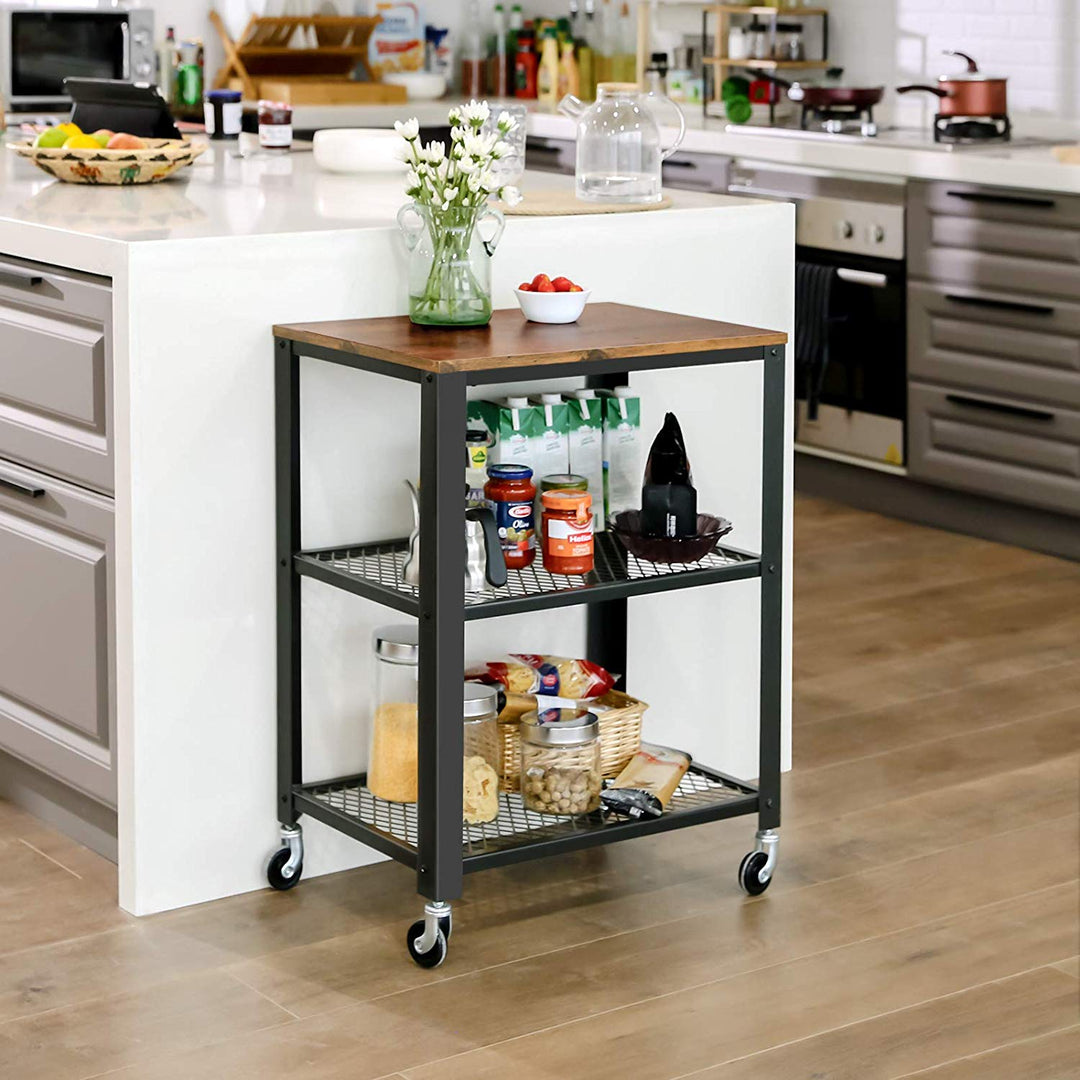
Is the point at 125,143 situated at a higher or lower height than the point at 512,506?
higher

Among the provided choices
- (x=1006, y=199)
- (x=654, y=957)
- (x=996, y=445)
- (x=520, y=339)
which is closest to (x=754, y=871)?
(x=654, y=957)

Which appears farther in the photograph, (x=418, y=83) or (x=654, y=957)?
(x=418, y=83)

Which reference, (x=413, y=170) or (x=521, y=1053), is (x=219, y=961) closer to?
(x=521, y=1053)

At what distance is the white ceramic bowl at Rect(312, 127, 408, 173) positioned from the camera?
Answer: 12.0ft

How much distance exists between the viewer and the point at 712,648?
3.30 meters

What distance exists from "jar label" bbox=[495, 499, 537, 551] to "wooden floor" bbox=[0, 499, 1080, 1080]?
1.85 ft

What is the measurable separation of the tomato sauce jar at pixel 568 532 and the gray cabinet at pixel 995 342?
2.40 metres

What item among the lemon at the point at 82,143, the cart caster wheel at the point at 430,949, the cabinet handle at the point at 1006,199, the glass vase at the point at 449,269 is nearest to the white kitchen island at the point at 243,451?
the glass vase at the point at 449,269

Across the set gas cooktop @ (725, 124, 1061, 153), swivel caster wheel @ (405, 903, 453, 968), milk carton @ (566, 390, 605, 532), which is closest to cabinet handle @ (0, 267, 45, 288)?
milk carton @ (566, 390, 605, 532)

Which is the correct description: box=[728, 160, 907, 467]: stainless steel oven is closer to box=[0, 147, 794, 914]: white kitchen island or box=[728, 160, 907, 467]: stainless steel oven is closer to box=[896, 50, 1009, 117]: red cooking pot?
box=[896, 50, 1009, 117]: red cooking pot

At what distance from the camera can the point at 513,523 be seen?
272 centimetres

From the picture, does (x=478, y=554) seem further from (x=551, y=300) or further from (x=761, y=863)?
(x=761, y=863)

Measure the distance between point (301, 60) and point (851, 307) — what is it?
8.14ft

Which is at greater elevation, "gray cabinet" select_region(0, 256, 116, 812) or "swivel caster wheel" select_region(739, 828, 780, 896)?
"gray cabinet" select_region(0, 256, 116, 812)
